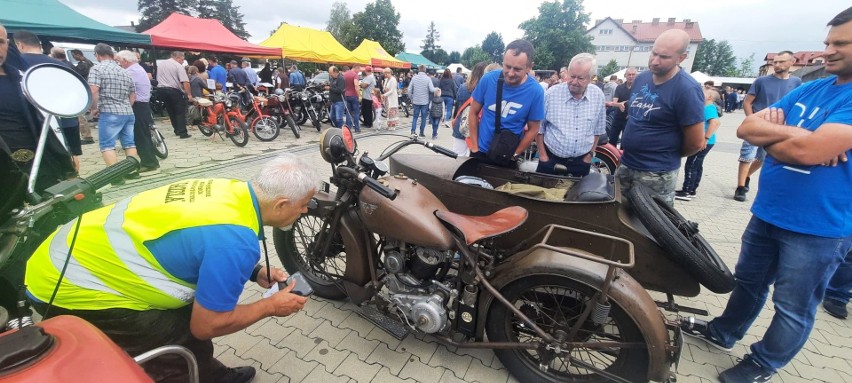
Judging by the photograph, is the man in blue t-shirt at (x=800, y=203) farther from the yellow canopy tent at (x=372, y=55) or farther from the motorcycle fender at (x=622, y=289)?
the yellow canopy tent at (x=372, y=55)

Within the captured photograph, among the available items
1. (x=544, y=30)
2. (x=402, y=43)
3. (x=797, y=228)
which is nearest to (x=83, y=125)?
(x=797, y=228)

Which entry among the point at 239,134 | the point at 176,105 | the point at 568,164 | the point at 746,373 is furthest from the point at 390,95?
the point at 746,373

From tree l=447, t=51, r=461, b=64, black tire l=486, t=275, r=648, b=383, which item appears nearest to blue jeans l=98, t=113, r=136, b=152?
black tire l=486, t=275, r=648, b=383

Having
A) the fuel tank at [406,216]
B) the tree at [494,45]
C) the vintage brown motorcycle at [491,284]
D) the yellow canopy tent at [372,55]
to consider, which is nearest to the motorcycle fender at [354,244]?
the vintage brown motorcycle at [491,284]

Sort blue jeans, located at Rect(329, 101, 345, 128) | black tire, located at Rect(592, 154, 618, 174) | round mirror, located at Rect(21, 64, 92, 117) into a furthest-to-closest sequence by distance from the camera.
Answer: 1. blue jeans, located at Rect(329, 101, 345, 128)
2. black tire, located at Rect(592, 154, 618, 174)
3. round mirror, located at Rect(21, 64, 92, 117)

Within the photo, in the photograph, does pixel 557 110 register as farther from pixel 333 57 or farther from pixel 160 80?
pixel 333 57

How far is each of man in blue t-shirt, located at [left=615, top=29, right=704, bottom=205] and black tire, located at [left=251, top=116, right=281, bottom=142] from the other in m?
7.57

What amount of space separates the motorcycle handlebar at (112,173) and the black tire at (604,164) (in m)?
5.55

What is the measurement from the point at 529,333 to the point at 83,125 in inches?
384

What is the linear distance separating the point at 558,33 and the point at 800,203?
53.1 metres

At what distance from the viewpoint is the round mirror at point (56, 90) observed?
121 centimetres

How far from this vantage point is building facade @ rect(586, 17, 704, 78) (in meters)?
60.2

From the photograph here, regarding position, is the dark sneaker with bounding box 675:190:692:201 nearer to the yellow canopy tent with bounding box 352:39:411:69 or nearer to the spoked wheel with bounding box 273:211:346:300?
the spoked wheel with bounding box 273:211:346:300

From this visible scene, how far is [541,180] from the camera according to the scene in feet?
10.1
